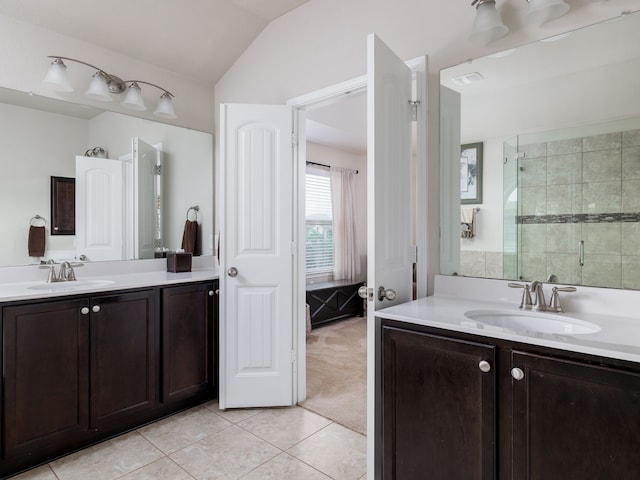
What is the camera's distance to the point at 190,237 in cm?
317

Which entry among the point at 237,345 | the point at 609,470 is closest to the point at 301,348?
the point at 237,345

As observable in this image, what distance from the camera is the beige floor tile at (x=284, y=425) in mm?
2266

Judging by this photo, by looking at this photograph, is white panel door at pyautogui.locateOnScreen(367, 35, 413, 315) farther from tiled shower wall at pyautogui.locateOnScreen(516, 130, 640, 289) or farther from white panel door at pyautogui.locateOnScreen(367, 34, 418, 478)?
tiled shower wall at pyautogui.locateOnScreen(516, 130, 640, 289)

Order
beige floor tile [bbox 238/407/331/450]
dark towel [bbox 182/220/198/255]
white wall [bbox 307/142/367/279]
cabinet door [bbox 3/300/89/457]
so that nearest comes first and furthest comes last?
cabinet door [bbox 3/300/89/457]
beige floor tile [bbox 238/407/331/450]
dark towel [bbox 182/220/198/255]
white wall [bbox 307/142/367/279]

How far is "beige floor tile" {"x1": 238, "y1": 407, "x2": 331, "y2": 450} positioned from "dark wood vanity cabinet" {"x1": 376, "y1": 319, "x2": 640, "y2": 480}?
0.82m

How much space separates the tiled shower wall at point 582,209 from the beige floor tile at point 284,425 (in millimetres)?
1561

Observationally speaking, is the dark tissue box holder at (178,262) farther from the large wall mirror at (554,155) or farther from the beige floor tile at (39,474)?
the large wall mirror at (554,155)

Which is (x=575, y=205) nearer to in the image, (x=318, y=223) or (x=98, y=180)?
(x=98, y=180)

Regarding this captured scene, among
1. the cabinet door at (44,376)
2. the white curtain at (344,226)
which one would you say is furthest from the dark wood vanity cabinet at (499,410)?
the white curtain at (344,226)

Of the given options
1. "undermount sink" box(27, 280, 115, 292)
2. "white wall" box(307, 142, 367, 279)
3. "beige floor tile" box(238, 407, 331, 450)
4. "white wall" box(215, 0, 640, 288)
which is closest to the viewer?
"white wall" box(215, 0, 640, 288)

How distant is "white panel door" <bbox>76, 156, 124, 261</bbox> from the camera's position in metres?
2.53

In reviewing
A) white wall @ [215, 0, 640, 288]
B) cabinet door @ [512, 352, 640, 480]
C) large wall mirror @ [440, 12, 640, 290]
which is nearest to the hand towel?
large wall mirror @ [440, 12, 640, 290]

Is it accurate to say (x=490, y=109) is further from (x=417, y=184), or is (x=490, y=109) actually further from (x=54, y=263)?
(x=54, y=263)

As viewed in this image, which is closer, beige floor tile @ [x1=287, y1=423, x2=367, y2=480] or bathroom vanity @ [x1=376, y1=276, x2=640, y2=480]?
bathroom vanity @ [x1=376, y1=276, x2=640, y2=480]
